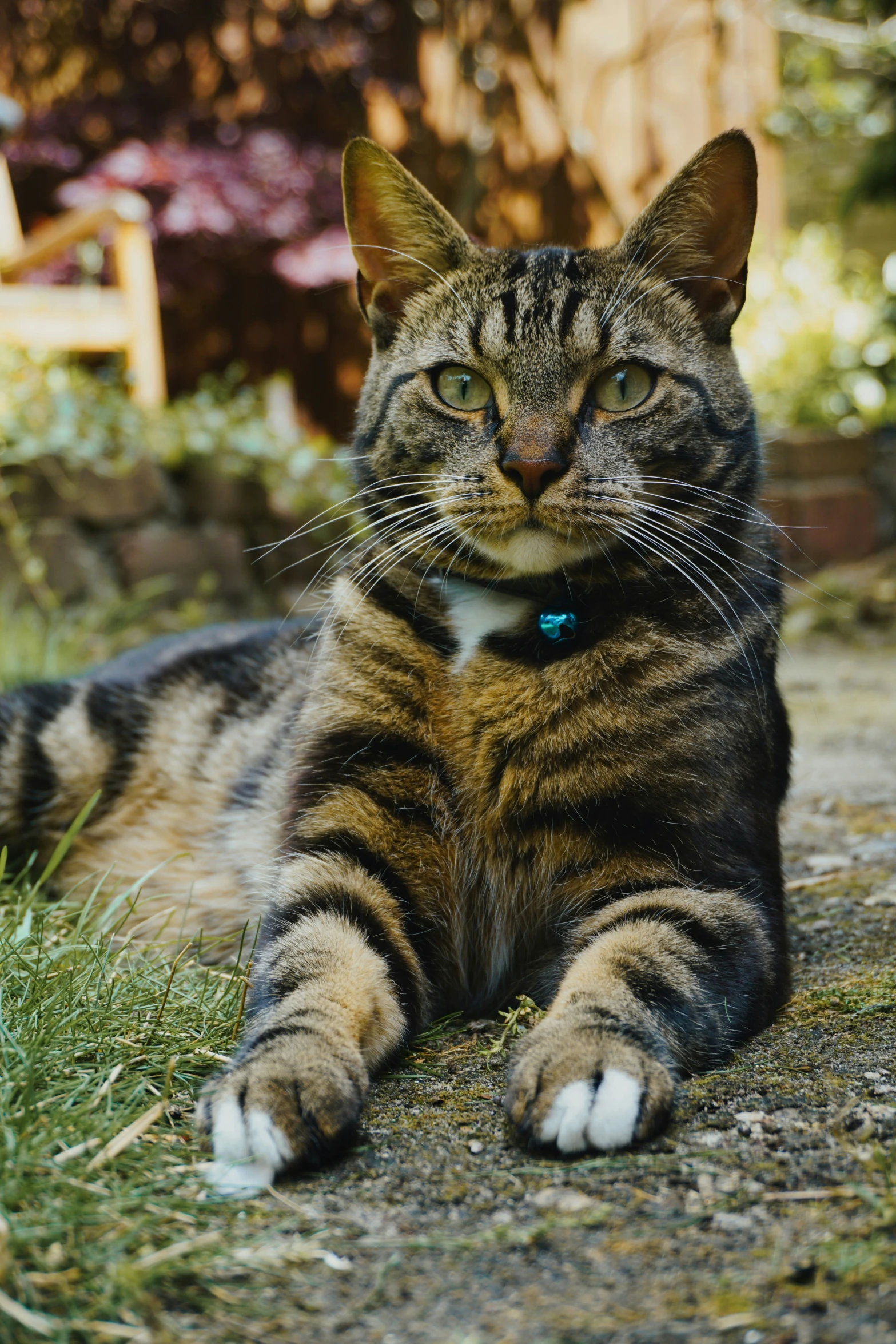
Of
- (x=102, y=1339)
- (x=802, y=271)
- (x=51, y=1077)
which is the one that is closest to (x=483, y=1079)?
(x=51, y=1077)

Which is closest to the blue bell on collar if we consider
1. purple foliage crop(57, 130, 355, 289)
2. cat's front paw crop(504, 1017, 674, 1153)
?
cat's front paw crop(504, 1017, 674, 1153)

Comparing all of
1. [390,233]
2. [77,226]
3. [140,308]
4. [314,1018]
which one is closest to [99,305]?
[140,308]

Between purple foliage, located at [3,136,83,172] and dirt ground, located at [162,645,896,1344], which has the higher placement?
purple foliage, located at [3,136,83,172]

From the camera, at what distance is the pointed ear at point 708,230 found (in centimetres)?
198

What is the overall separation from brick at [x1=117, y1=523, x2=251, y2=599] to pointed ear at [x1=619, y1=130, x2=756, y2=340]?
3.40m

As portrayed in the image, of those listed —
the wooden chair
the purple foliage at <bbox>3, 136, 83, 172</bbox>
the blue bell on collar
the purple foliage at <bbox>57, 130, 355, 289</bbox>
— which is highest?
the purple foliage at <bbox>3, 136, 83, 172</bbox>

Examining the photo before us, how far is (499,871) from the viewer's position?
187 cm

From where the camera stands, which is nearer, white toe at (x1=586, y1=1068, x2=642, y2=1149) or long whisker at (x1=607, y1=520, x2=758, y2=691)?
white toe at (x1=586, y1=1068, x2=642, y2=1149)

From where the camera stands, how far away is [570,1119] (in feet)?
4.41

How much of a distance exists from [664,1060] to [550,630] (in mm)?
720

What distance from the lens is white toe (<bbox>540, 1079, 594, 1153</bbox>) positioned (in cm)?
134

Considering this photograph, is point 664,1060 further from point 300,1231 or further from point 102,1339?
point 102,1339

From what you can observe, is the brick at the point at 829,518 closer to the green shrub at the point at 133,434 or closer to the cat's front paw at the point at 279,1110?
the green shrub at the point at 133,434

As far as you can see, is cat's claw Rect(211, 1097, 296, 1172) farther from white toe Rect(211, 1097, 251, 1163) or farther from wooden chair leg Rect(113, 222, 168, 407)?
wooden chair leg Rect(113, 222, 168, 407)
